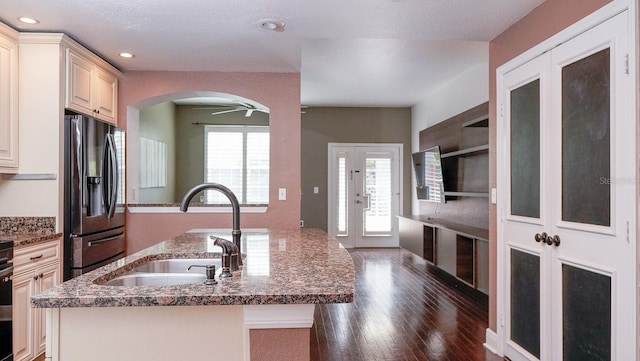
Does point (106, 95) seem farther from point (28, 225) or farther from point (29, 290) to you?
point (29, 290)

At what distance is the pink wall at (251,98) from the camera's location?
12.9 ft

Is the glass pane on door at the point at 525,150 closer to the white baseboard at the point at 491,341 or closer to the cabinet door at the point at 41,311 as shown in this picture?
the white baseboard at the point at 491,341

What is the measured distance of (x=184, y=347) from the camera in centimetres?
122

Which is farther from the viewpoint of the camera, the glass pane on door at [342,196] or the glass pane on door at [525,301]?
the glass pane on door at [342,196]

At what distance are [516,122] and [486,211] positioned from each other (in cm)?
198

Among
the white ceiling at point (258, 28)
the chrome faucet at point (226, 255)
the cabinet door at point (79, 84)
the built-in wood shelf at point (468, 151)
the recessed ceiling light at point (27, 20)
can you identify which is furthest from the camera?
the built-in wood shelf at point (468, 151)

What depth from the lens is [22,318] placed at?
8.35 ft

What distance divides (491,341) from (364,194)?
451 centimetres

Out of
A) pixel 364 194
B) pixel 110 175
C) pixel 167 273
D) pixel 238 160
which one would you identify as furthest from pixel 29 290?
pixel 364 194

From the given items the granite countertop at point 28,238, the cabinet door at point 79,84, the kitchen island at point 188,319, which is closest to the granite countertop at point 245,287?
the kitchen island at point 188,319

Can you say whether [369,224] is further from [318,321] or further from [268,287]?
[268,287]

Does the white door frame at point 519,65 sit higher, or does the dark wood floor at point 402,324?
the white door frame at point 519,65

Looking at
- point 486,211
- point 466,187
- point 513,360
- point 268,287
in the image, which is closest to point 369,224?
point 466,187

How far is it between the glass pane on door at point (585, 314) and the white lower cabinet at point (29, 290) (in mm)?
3104
